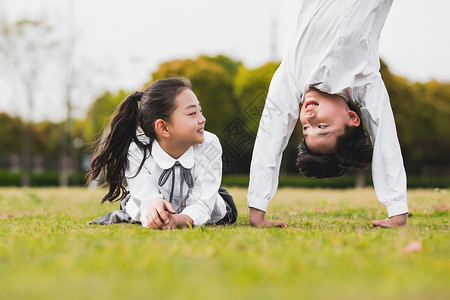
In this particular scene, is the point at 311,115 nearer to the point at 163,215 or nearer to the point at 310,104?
the point at 310,104

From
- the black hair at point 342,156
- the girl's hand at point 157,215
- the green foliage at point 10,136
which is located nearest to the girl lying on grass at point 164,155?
the girl's hand at point 157,215

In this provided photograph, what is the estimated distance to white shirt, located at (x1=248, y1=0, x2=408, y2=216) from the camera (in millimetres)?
3746

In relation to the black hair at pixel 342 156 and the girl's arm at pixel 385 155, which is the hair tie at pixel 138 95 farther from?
the girl's arm at pixel 385 155

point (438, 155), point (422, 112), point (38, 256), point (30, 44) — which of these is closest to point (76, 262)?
point (38, 256)

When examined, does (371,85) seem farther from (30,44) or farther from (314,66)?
(30,44)

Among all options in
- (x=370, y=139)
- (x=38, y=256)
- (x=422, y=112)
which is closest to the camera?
(x=38, y=256)

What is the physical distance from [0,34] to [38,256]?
19498 mm

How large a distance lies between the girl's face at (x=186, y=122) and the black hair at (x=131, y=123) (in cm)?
6

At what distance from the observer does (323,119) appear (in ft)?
12.1

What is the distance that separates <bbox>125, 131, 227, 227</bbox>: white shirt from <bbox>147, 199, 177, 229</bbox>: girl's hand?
29 cm

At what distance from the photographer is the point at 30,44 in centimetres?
1936

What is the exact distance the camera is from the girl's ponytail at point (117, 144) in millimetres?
4124

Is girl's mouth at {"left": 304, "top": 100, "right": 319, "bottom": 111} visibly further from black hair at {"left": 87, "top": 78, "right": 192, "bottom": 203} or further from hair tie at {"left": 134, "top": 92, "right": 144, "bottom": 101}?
hair tie at {"left": 134, "top": 92, "right": 144, "bottom": 101}

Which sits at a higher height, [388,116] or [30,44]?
[30,44]
